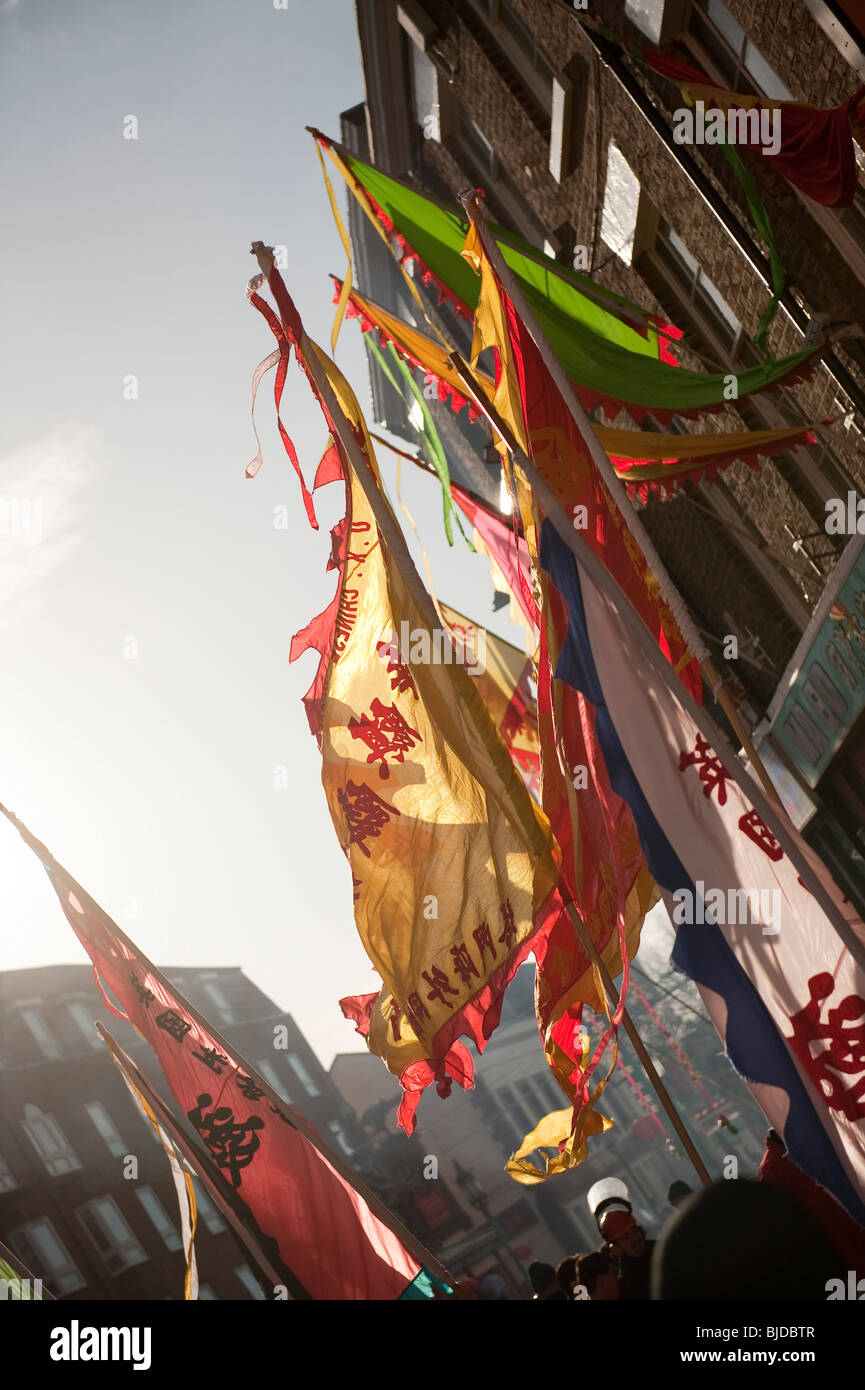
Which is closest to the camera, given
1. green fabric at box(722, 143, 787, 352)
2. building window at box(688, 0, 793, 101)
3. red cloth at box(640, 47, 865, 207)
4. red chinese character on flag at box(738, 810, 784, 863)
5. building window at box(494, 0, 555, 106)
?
red chinese character on flag at box(738, 810, 784, 863)

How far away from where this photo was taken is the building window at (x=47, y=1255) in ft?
85.6

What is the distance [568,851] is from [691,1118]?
5590 cm

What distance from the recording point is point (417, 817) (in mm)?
6383

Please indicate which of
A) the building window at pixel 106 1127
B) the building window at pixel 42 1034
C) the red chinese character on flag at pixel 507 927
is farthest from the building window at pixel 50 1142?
the red chinese character on flag at pixel 507 927

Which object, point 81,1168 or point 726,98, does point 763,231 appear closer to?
point 726,98

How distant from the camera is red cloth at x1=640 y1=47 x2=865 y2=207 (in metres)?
7.11

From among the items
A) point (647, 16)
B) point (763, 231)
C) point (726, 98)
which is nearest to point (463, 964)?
point (726, 98)

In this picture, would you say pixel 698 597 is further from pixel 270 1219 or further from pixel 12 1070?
pixel 12 1070

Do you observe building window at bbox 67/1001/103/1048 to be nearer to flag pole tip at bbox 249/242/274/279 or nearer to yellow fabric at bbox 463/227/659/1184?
yellow fabric at bbox 463/227/659/1184

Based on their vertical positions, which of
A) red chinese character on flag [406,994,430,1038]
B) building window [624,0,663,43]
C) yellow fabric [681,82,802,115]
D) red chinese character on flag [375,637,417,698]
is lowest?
red chinese character on flag [406,994,430,1038]

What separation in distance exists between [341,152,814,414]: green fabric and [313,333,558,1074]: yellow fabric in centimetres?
268

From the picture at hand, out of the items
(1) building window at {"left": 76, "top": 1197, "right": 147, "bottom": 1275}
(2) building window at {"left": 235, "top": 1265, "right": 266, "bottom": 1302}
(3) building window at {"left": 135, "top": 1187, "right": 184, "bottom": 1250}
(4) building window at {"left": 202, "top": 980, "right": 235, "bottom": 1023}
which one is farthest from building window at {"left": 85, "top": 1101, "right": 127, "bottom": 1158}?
(4) building window at {"left": 202, "top": 980, "right": 235, "bottom": 1023}

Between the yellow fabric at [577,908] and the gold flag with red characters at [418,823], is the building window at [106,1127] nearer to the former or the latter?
the yellow fabric at [577,908]

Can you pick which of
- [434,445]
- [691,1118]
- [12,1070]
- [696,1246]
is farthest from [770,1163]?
[691,1118]
